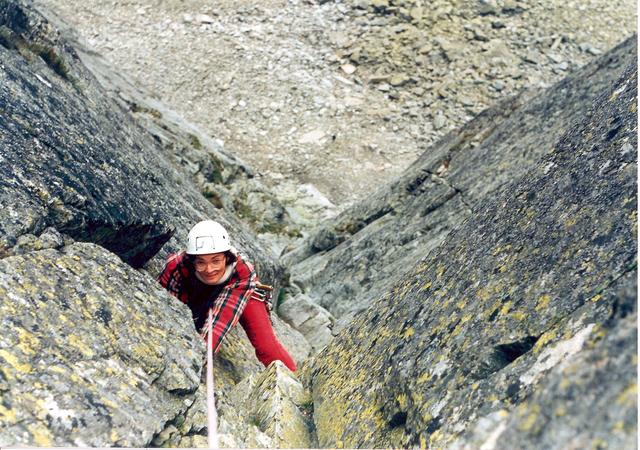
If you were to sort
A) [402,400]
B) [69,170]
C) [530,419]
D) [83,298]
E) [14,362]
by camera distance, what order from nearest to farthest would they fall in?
[530,419] → [14,362] → [402,400] → [83,298] → [69,170]

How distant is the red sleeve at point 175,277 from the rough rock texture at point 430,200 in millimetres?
4656

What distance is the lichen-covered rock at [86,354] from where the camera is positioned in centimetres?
398

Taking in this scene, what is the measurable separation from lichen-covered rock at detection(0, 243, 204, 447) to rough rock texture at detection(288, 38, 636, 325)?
21.4 ft

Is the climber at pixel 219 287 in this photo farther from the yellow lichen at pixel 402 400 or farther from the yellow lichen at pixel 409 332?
the yellow lichen at pixel 402 400

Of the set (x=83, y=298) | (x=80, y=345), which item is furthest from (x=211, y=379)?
(x=83, y=298)

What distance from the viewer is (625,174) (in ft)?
15.3

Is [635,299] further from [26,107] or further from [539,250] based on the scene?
[26,107]

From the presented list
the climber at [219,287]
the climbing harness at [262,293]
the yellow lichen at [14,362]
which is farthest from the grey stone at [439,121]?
the yellow lichen at [14,362]

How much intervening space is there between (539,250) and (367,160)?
23761 millimetres

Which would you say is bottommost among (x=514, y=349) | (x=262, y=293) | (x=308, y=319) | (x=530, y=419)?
(x=308, y=319)

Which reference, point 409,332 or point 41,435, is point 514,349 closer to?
point 409,332

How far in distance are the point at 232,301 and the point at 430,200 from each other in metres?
8.34

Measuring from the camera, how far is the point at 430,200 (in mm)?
14773

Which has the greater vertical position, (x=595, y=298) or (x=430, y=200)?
(x=595, y=298)
